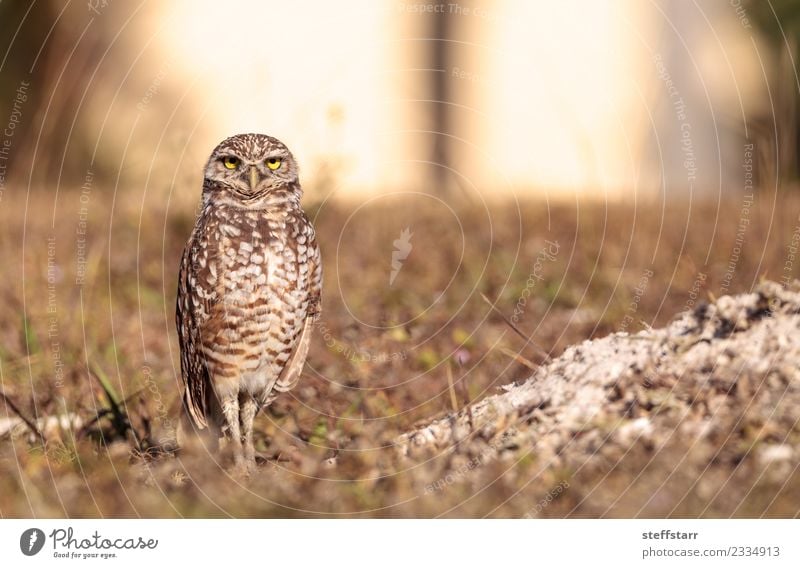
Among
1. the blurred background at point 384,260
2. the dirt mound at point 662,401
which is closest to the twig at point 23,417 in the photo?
the blurred background at point 384,260

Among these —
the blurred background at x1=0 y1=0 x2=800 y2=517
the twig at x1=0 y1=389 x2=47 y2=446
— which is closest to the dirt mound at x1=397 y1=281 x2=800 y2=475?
the blurred background at x1=0 y1=0 x2=800 y2=517

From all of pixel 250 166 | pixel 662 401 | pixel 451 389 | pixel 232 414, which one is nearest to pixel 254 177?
pixel 250 166

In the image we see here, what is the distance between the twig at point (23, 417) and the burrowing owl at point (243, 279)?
0.54 m

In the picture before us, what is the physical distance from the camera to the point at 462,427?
368cm

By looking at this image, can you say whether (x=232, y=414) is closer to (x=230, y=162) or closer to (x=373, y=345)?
(x=230, y=162)

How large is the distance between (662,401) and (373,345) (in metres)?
1.53

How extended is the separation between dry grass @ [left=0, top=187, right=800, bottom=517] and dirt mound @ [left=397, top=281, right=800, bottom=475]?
0.10 m

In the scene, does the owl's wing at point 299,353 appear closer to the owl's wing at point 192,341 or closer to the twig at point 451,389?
the owl's wing at point 192,341

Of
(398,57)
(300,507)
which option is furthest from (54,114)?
(398,57)

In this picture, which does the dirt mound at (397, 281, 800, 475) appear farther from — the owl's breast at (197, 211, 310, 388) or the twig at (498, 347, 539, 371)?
the owl's breast at (197, 211, 310, 388)

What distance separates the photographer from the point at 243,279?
3.44m

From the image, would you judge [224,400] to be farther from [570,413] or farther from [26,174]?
[26,174]

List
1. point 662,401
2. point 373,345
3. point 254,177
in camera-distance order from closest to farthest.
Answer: point 254,177
point 662,401
point 373,345

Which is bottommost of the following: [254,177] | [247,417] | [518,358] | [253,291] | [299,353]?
[247,417]
